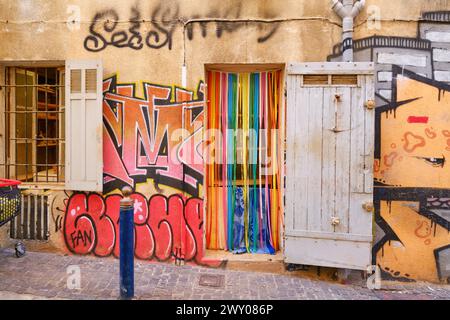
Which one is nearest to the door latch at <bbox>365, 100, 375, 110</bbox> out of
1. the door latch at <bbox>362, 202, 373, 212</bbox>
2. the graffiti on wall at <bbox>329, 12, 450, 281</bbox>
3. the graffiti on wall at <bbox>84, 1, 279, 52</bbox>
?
the graffiti on wall at <bbox>329, 12, 450, 281</bbox>

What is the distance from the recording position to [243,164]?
5551 mm

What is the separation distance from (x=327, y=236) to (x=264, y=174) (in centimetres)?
131

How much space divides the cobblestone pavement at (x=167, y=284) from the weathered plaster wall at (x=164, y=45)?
252 millimetres

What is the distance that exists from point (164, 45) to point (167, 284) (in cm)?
323

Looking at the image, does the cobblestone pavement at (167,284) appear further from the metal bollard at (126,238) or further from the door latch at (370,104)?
the door latch at (370,104)

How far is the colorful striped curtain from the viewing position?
552 centimetres

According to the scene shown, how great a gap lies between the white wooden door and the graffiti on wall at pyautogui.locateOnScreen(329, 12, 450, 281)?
527 mm

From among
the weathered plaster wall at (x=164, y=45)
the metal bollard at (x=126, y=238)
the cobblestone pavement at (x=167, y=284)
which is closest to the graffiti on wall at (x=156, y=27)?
the weathered plaster wall at (x=164, y=45)

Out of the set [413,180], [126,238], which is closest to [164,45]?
[126,238]

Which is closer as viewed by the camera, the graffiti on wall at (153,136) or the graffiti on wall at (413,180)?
the graffiti on wall at (413,180)

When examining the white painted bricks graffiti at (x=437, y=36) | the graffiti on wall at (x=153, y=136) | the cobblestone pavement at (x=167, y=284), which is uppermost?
the white painted bricks graffiti at (x=437, y=36)

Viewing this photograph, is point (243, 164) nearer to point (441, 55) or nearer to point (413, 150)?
point (413, 150)

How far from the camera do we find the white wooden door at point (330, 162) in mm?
4715

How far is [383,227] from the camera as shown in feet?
17.0
